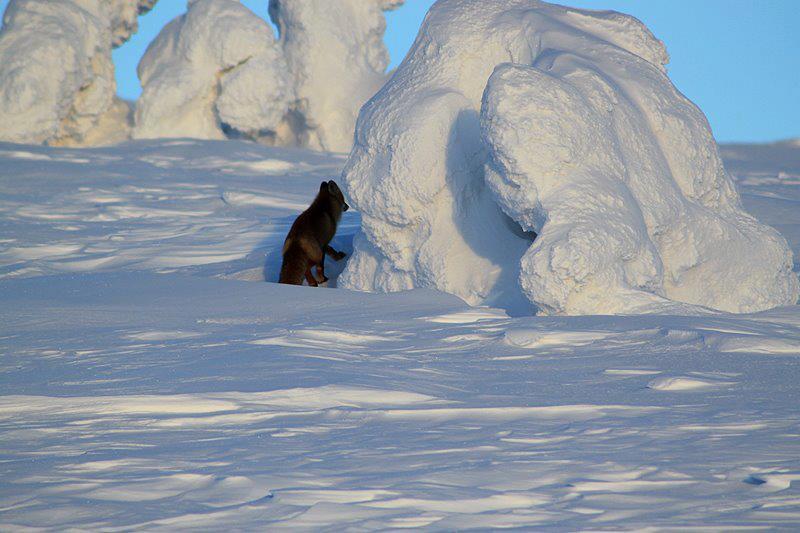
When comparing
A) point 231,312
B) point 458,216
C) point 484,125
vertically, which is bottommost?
point 231,312

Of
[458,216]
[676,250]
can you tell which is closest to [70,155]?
[458,216]

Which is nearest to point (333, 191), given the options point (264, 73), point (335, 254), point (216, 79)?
point (335, 254)

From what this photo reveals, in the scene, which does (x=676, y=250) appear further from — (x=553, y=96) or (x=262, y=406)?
(x=262, y=406)

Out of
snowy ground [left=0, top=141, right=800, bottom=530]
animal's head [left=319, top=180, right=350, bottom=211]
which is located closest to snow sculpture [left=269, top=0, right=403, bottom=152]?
animal's head [left=319, top=180, right=350, bottom=211]

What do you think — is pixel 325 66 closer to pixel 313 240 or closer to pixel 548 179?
pixel 313 240

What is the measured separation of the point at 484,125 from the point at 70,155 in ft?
34.4

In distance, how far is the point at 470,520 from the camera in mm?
2195

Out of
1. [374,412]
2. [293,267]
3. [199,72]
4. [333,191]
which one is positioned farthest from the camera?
[199,72]

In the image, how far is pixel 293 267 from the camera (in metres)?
6.79

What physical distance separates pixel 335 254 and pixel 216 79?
1166 cm

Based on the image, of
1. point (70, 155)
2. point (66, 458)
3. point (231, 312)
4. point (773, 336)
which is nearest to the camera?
point (66, 458)

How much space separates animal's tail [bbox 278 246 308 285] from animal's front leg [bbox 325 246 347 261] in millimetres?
462

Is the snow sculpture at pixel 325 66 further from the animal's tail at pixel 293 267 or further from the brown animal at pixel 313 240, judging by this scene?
the animal's tail at pixel 293 267

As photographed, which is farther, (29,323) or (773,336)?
(29,323)
